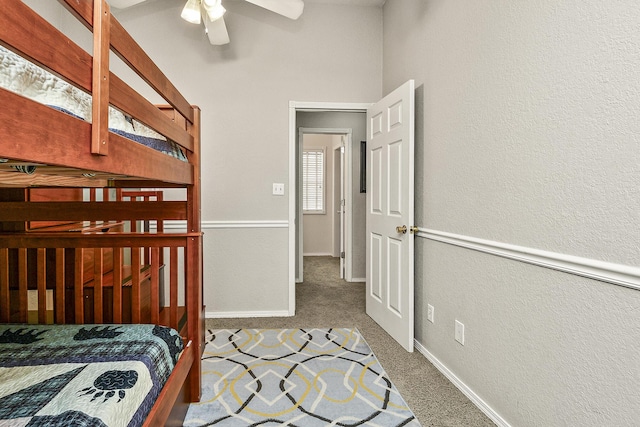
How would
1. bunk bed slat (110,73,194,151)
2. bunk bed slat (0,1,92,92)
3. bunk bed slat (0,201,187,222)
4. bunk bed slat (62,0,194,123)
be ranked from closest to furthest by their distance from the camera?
bunk bed slat (0,1,92,92) → bunk bed slat (62,0,194,123) → bunk bed slat (110,73,194,151) → bunk bed slat (0,201,187,222)

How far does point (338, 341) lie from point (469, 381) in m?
0.97

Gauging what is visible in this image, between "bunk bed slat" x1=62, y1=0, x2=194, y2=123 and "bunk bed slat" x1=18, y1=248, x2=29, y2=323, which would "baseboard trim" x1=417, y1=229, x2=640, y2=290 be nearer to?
→ "bunk bed slat" x1=62, y1=0, x2=194, y2=123

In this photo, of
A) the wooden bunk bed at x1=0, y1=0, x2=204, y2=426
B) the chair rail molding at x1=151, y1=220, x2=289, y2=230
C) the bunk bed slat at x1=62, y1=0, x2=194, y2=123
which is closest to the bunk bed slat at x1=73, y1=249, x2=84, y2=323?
the wooden bunk bed at x1=0, y1=0, x2=204, y2=426

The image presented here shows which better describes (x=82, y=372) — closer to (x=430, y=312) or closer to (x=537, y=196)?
(x=537, y=196)

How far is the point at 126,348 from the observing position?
1349mm

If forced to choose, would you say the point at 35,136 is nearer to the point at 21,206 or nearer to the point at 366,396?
the point at 21,206

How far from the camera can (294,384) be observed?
6.57 ft

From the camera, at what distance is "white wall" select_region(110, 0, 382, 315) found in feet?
10.3

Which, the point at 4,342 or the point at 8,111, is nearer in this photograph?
the point at 8,111

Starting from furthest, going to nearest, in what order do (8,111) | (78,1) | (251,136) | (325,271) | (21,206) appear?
(325,271), (251,136), (21,206), (78,1), (8,111)

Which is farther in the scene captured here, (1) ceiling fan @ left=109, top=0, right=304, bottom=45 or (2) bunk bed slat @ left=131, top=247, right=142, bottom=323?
(1) ceiling fan @ left=109, top=0, right=304, bottom=45

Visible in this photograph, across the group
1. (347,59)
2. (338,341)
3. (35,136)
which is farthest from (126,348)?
(347,59)

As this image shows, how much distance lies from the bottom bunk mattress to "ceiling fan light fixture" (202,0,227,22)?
199 cm

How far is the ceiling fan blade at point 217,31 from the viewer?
2657 millimetres
